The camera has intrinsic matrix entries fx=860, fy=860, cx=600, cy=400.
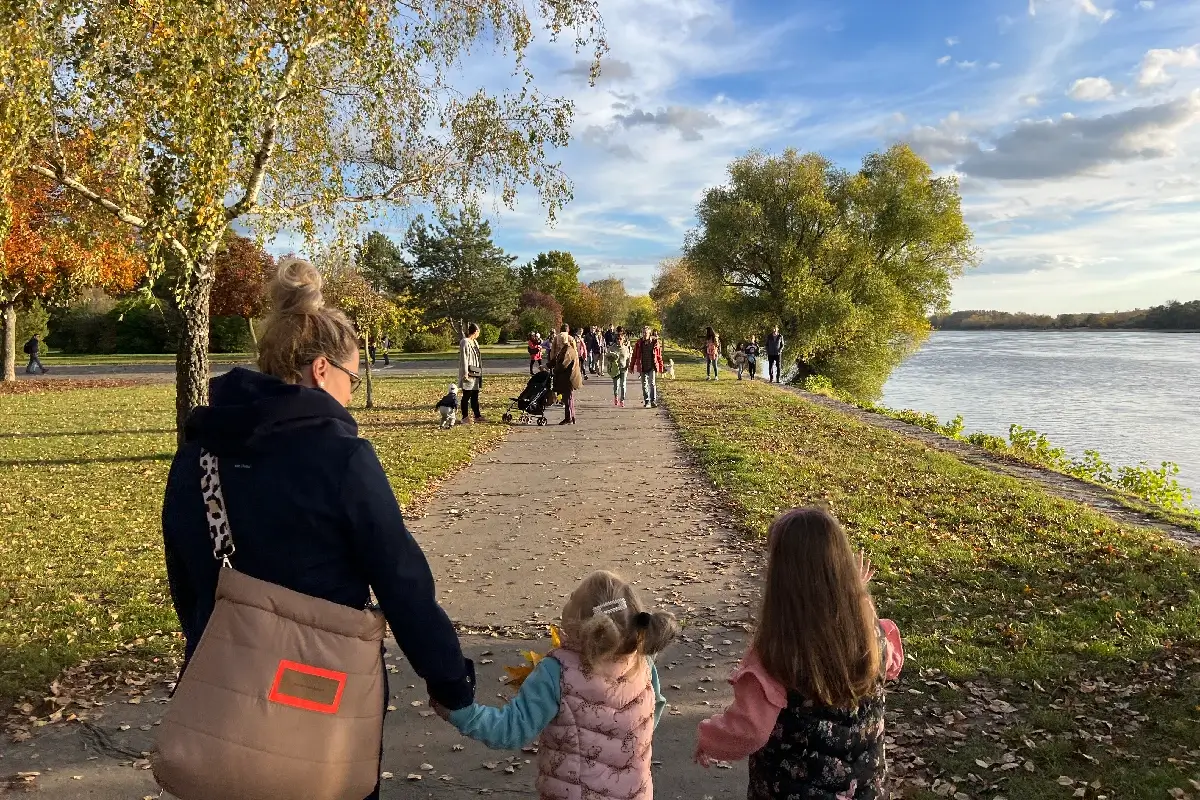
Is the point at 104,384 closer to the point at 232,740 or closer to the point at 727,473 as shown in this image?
the point at 727,473

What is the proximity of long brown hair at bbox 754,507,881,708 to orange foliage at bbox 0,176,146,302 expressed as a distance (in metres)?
9.94

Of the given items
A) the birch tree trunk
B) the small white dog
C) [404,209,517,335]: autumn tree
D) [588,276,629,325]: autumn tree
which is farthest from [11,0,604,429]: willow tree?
[588,276,629,325]: autumn tree

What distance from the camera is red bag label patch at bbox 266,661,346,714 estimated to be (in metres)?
1.97

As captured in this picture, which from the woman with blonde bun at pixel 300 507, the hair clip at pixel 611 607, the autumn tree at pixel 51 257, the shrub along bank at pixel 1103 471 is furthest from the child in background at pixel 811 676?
the autumn tree at pixel 51 257

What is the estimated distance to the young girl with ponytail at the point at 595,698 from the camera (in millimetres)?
2576

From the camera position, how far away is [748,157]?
36.9m

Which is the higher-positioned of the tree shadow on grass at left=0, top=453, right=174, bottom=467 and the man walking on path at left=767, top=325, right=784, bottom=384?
the man walking on path at left=767, top=325, right=784, bottom=384

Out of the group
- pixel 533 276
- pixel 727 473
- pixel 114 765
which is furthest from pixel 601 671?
pixel 533 276

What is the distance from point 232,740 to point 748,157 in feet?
123

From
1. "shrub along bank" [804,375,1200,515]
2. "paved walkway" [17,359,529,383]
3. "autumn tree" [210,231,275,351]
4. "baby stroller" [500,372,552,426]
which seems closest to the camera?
"shrub along bank" [804,375,1200,515]

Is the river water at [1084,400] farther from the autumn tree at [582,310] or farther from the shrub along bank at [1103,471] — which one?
the autumn tree at [582,310]

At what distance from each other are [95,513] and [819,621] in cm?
933

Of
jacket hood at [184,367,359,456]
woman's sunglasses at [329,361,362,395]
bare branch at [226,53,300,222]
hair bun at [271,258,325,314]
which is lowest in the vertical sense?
jacket hood at [184,367,359,456]

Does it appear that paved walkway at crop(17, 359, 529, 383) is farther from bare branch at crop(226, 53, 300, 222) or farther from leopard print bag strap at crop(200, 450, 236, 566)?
leopard print bag strap at crop(200, 450, 236, 566)
